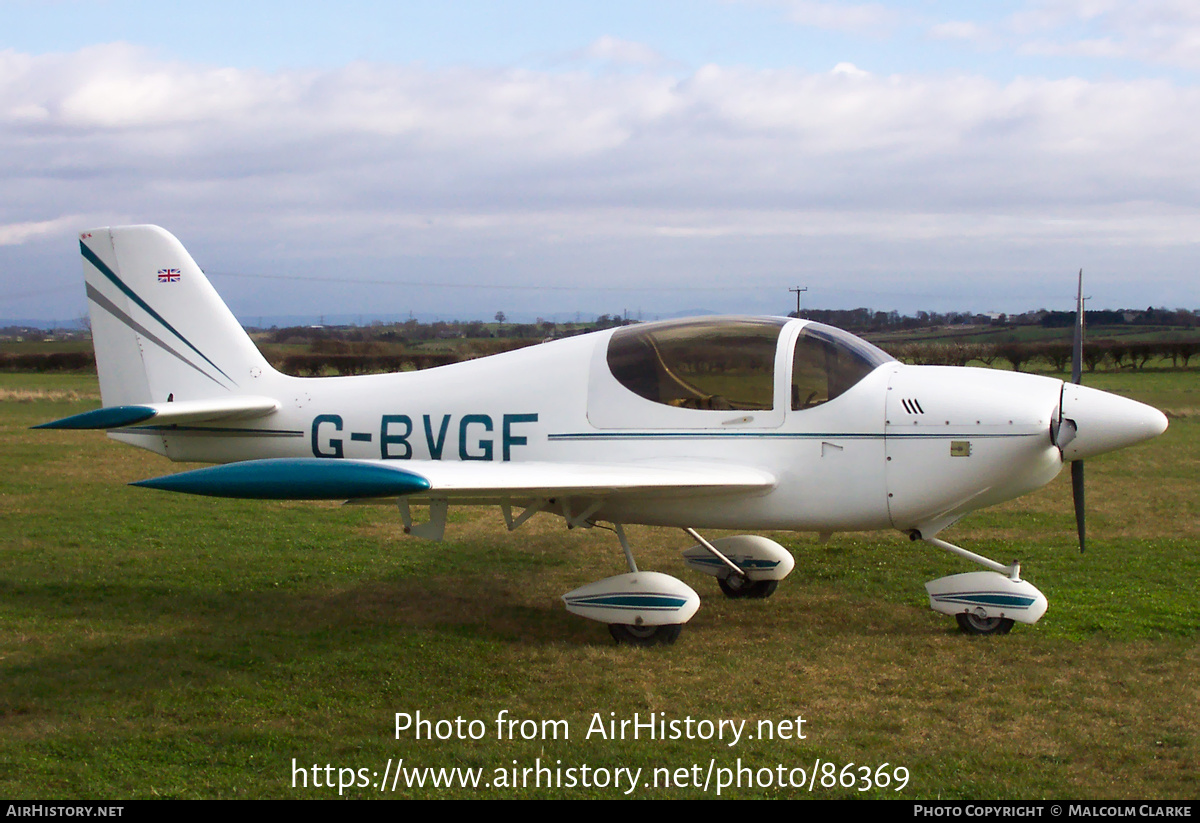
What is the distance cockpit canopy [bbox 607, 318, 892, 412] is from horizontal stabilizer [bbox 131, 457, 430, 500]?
213 cm

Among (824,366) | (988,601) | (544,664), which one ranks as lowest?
(544,664)

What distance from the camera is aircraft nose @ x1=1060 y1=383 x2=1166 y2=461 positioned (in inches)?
239

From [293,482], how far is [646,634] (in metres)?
2.59

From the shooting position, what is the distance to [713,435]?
21.6 ft

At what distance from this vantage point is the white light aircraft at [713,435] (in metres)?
6.21

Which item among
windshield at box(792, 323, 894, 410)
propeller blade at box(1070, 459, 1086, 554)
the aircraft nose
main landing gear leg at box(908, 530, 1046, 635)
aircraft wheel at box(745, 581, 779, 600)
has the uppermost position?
windshield at box(792, 323, 894, 410)

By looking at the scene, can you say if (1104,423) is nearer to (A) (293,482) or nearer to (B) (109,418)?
(A) (293,482)

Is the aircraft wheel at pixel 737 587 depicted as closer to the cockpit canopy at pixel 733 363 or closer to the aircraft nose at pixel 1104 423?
the cockpit canopy at pixel 733 363

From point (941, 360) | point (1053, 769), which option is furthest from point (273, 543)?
point (941, 360)

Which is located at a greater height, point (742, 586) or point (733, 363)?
point (733, 363)

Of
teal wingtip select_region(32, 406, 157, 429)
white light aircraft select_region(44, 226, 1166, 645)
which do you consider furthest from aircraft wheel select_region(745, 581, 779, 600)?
teal wingtip select_region(32, 406, 157, 429)

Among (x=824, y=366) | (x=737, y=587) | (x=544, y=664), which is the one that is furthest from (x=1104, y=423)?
Result: (x=544, y=664)

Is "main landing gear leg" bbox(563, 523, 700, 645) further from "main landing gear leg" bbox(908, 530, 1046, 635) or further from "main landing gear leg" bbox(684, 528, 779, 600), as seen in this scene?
"main landing gear leg" bbox(908, 530, 1046, 635)

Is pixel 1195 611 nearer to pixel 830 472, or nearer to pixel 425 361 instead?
pixel 830 472
